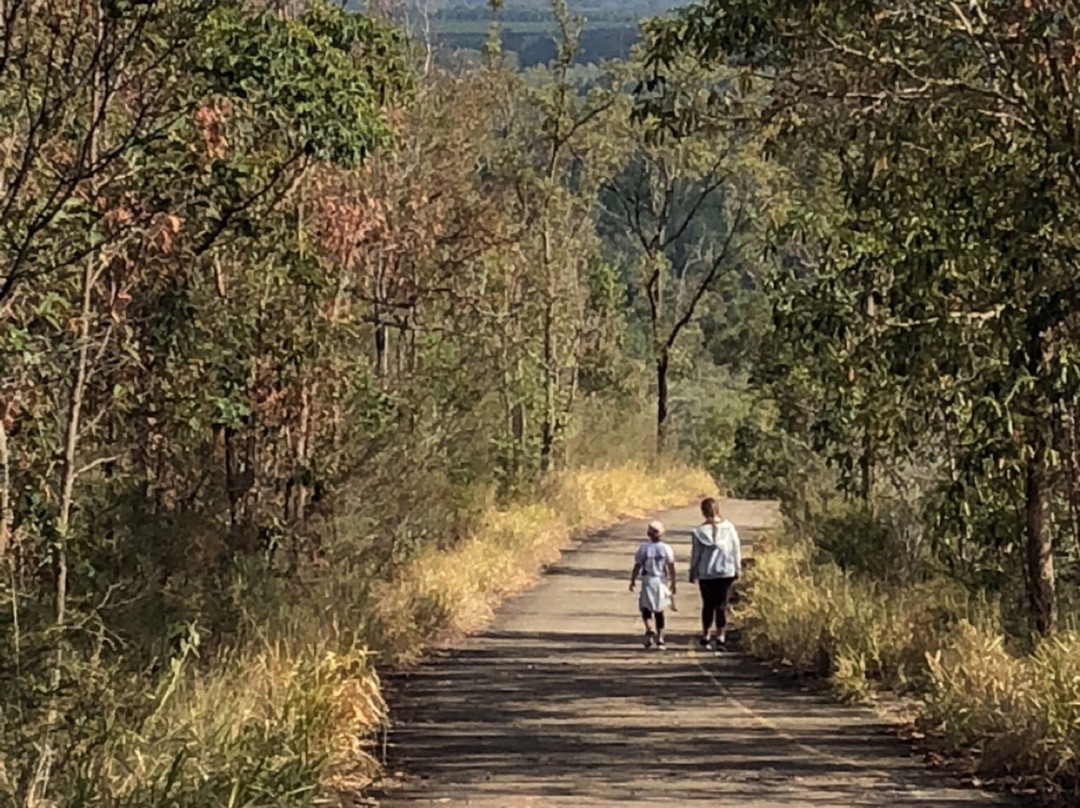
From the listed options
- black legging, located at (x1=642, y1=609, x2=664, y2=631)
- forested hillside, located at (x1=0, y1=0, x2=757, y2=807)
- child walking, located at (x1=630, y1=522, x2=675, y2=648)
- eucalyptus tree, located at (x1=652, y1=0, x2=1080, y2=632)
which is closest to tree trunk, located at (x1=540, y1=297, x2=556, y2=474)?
forested hillside, located at (x1=0, y1=0, x2=757, y2=807)

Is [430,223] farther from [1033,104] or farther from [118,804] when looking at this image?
[118,804]

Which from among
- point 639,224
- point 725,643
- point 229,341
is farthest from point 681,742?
point 639,224

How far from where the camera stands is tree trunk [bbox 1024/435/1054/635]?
14.7 m

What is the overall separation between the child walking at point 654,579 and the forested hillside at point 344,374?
1.12 m

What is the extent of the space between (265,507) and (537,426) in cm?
2709

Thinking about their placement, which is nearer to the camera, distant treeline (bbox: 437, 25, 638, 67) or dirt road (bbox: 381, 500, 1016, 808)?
dirt road (bbox: 381, 500, 1016, 808)

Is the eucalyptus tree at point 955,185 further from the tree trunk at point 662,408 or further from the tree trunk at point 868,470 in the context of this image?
the tree trunk at point 662,408

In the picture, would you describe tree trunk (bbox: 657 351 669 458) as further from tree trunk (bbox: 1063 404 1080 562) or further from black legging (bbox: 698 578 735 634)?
tree trunk (bbox: 1063 404 1080 562)

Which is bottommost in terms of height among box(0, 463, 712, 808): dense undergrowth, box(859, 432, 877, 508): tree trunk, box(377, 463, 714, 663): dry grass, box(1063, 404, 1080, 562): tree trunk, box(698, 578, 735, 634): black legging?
box(377, 463, 714, 663): dry grass

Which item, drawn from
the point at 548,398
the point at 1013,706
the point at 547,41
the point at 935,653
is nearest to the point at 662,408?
the point at 547,41

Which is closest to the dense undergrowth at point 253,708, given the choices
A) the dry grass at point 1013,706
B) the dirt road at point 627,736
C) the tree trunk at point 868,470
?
the dirt road at point 627,736

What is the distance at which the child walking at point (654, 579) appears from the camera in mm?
19906

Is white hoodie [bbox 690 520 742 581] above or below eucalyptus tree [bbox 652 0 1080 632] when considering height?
below

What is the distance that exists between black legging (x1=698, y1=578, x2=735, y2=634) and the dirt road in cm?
42
